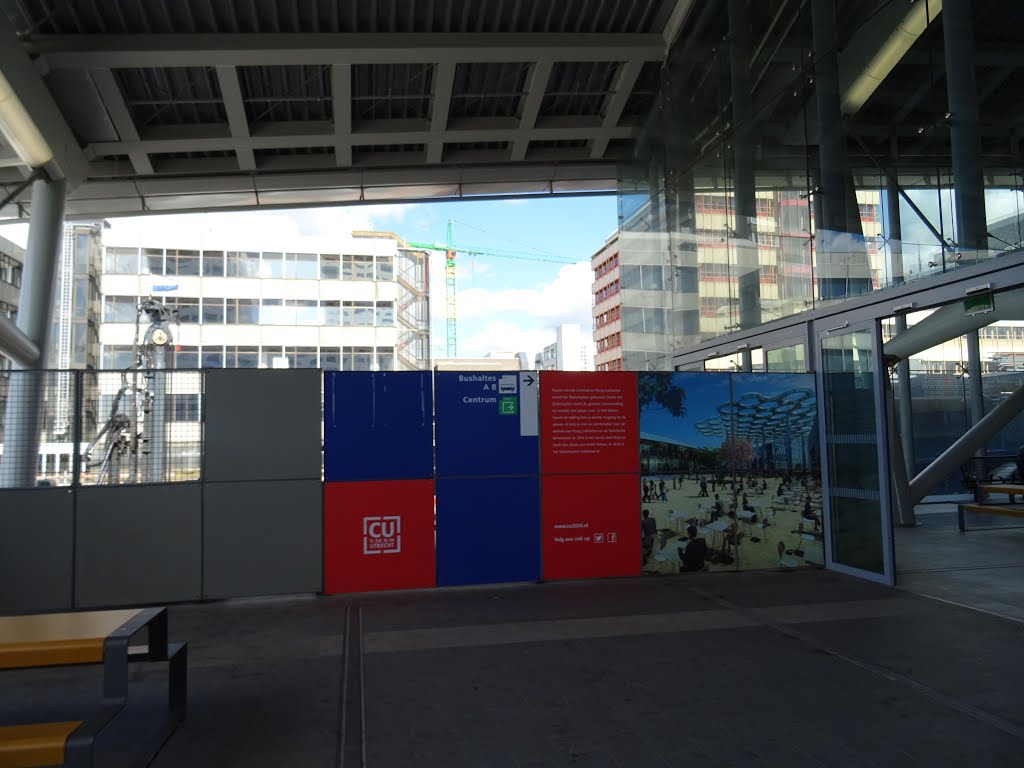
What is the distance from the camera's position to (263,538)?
7965 mm

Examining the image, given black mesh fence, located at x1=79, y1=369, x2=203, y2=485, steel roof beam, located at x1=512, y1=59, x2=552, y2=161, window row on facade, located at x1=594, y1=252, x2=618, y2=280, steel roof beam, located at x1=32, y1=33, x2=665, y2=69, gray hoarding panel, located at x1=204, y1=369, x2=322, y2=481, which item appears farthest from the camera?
window row on facade, located at x1=594, y1=252, x2=618, y2=280

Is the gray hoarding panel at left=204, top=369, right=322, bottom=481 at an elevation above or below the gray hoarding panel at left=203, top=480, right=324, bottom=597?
above

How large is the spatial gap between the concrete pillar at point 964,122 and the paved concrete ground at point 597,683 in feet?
12.5

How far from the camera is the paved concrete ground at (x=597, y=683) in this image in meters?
4.05

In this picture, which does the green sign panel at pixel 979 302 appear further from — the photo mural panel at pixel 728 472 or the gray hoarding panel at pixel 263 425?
the gray hoarding panel at pixel 263 425

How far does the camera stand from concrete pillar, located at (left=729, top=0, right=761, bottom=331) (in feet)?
39.0

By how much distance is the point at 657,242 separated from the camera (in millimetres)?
16172

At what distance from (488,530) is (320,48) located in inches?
392

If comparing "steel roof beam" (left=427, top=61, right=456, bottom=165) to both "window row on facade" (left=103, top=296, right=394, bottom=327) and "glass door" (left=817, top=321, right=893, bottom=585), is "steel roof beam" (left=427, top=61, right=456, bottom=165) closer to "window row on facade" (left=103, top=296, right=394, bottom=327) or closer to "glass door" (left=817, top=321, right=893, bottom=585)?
"glass door" (left=817, top=321, right=893, bottom=585)

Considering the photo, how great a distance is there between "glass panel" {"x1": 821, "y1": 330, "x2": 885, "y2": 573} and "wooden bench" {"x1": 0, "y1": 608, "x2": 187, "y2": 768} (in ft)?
24.1

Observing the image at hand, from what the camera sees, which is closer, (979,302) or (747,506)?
(979,302)

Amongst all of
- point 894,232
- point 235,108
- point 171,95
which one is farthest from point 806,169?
point 171,95

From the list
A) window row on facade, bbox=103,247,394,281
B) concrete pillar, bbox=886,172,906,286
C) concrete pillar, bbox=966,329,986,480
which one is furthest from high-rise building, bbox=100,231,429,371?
concrete pillar, bbox=886,172,906,286

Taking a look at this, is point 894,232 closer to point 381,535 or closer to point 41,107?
point 381,535
